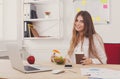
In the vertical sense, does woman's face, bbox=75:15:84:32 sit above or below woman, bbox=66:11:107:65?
above

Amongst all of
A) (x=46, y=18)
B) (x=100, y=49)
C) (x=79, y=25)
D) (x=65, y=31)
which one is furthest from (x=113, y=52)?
(x=46, y=18)

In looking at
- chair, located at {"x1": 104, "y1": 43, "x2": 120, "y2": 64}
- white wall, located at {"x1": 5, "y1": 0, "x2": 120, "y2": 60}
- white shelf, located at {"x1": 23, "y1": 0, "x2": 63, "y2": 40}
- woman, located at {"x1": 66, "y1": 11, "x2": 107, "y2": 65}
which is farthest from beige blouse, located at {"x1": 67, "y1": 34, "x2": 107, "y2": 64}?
white shelf, located at {"x1": 23, "y1": 0, "x2": 63, "y2": 40}

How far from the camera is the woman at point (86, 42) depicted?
2.33 metres

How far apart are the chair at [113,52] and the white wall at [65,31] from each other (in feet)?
4.18

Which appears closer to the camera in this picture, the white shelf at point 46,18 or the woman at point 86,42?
the woman at point 86,42

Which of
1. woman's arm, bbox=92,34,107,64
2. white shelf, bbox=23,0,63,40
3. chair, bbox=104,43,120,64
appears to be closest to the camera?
woman's arm, bbox=92,34,107,64

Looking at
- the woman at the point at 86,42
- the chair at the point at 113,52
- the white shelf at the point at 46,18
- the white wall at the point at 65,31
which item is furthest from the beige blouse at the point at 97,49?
the white shelf at the point at 46,18

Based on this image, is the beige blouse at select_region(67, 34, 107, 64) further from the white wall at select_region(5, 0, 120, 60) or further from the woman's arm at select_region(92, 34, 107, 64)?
the white wall at select_region(5, 0, 120, 60)

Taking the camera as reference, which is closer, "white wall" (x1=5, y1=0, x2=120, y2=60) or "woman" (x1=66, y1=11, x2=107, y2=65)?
"woman" (x1=66, y1=11, x2=107, y2=65)

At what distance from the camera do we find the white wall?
3.65 meters

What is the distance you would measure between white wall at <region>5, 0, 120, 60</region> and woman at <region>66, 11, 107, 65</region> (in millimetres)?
1255

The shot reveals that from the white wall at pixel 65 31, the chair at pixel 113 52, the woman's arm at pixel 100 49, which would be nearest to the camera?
the woman's arm at pixel 100 49

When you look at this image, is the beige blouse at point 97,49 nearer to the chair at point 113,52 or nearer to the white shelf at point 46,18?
the chair at point 113,52

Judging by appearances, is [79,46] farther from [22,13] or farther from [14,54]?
[22,13]
